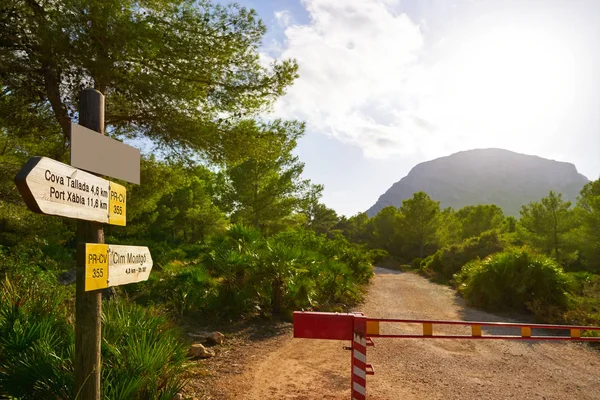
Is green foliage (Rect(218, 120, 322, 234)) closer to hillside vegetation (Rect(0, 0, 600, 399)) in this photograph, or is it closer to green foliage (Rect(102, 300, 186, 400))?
hillside vegetation (Rect(0, 0, 600, 399))

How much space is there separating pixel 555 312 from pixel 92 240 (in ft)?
33.2

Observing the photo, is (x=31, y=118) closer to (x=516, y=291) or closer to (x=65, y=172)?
(x=65, y=172)

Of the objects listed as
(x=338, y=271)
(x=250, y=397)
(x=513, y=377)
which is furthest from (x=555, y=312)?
(x=250, y=397)

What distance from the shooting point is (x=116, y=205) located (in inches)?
121

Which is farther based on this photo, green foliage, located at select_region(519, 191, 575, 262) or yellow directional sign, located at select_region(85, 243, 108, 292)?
green foliage, located at select_region(519, 191, 575, 262)

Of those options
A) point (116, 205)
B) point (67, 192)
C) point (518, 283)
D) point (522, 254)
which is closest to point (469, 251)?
point (522, 254)

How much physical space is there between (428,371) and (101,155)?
523 cm

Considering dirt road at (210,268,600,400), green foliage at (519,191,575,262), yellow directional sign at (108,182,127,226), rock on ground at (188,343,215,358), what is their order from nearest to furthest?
yellow directional sign at (108,182,127,226) → dirt road at (210,268,600,400) → rock on ground at (188,343,215,358) → green foliage at (519,191,575,262)

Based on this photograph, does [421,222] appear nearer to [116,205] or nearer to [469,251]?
[469,251]

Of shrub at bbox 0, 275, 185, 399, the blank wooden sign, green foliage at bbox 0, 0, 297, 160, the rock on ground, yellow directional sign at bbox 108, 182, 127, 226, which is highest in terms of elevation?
green foliage at bbox 0, 0, 297, 160

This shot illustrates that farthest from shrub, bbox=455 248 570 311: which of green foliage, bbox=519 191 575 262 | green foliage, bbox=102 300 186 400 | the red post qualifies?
green foliage, bbox=519 191 575 262

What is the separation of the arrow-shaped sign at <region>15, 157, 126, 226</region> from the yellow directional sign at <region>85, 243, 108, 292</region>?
221mm

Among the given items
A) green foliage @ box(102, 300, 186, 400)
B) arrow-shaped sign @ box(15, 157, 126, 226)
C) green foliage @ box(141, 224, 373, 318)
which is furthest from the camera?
green foliage @ box(141, 224, 373, 318)

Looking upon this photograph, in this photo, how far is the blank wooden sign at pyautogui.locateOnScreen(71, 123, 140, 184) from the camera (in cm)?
256
